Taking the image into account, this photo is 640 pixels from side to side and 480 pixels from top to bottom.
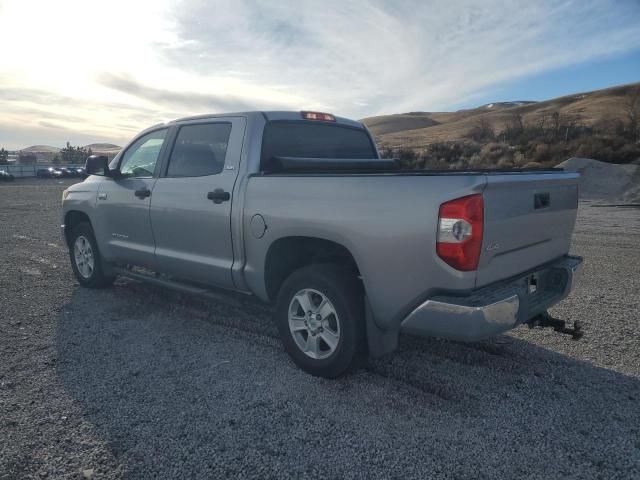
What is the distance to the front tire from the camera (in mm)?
3344

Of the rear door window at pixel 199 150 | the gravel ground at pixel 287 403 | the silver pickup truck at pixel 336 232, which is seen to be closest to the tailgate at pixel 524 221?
the silver pickup truck at pixel 336 232

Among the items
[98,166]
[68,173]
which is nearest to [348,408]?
[98,166]

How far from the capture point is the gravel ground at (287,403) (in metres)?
2.64

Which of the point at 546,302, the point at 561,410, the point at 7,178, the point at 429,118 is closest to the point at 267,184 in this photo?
the point at 546,302

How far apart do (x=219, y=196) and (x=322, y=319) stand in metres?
1.36

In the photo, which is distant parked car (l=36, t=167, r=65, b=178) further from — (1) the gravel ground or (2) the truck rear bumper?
(2) the truck rear bumper

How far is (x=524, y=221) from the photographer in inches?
124

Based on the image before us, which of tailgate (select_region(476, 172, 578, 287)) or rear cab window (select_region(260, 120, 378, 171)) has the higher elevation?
rear cab window (select_region(260, 120, 378, 171))

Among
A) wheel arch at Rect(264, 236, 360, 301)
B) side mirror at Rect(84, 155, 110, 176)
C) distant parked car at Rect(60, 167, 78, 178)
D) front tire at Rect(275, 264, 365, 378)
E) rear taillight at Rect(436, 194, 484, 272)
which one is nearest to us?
rear taillight at Rect(436, 194, 484, 272)

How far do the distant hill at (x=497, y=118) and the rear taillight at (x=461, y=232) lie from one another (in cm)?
4045

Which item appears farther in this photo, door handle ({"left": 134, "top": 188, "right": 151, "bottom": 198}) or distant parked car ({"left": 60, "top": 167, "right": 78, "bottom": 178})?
distant parked car ({"left": 60, "top": 167, "right": 78, "bottom": 178})

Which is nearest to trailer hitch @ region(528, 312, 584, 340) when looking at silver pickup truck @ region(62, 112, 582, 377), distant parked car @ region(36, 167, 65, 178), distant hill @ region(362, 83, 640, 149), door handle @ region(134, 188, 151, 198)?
silver pickup truck @ region(62, 112, 582, 377)

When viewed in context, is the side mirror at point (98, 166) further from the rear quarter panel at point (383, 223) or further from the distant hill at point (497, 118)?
the distant hill at point (497, 118)

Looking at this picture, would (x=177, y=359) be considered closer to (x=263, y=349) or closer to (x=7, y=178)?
(x=263, y=349)
